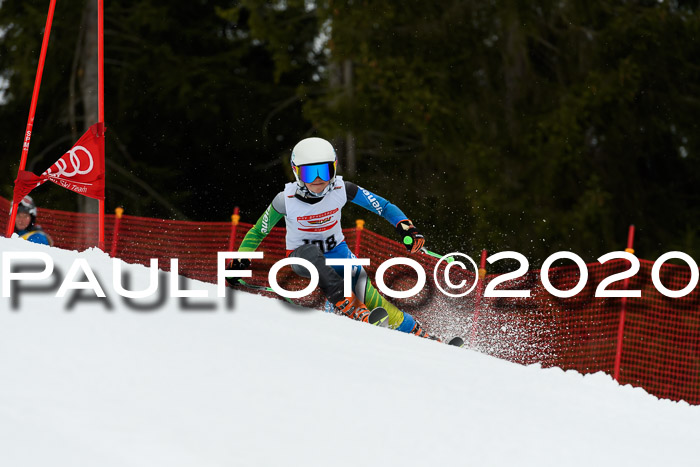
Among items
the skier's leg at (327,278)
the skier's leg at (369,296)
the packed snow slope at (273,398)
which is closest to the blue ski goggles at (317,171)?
the skier's leg at (327,278)

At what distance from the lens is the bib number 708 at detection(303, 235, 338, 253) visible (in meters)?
6.69

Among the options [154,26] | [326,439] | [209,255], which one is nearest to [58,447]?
[326,439]

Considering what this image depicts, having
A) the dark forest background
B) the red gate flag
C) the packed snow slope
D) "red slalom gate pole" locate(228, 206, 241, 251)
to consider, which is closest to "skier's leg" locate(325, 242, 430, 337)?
the packed snow slope

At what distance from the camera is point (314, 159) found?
248 inches

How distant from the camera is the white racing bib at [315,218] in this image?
6.58 meters

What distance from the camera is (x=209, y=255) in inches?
441

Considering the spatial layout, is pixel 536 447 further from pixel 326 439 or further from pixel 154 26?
pixel 154 26

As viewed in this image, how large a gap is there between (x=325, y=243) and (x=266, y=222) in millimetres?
441

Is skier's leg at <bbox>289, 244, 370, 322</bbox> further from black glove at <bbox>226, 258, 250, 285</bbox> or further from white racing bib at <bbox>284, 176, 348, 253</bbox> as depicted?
black glove at <bbox>226, 258, 250, 285</bbox>

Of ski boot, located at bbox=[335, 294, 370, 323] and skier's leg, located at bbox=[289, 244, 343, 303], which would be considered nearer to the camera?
skier's leg, located at bbox=[289, 244, 343, 303]

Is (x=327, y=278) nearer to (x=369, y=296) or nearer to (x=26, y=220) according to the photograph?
(x=369, y=296)

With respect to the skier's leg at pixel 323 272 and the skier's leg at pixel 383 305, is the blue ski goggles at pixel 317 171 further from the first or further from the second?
the skier's leg at pixel 383 305

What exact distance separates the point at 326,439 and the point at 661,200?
44.4ft

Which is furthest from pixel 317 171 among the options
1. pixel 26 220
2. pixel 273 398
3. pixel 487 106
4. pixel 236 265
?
pixel 487 106
